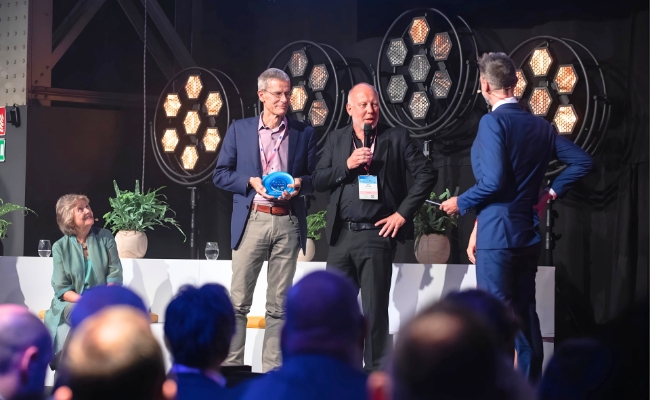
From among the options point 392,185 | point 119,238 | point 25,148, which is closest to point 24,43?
point 25,148

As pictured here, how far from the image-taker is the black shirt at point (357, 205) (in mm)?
3805

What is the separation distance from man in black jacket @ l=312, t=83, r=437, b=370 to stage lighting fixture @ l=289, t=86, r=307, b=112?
7.63 feet

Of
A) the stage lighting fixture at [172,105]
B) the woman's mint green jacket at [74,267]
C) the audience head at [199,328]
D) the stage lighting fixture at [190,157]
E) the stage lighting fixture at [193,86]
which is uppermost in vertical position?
the stage lighting fixture at [193,86]

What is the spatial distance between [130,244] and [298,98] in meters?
1.88

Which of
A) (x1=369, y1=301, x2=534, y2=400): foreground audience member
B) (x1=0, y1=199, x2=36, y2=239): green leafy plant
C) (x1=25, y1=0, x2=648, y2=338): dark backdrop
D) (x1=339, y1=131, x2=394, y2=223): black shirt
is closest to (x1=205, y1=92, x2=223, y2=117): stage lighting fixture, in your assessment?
(x1=25, y1=0, x2=648, y2=338): dark backdrop

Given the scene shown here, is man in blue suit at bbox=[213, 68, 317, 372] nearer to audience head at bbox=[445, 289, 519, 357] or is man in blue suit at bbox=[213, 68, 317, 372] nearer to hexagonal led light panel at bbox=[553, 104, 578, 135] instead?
hexagonal led light panel at bbox=[553, 104, 578, 135]

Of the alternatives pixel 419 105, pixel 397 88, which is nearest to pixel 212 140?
pixel 397 88

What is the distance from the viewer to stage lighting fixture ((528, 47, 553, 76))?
5.26 metres

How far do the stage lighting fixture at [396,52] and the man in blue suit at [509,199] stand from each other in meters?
2.32

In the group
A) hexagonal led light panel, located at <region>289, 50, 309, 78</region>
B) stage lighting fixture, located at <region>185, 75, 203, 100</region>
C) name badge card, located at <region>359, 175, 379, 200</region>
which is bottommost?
name badge card, located at <region>359, 175, 379, 200</region>

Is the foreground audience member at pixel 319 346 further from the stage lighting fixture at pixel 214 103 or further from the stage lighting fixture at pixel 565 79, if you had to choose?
the stage lighting fixture at pixel 214 103

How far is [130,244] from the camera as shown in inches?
208

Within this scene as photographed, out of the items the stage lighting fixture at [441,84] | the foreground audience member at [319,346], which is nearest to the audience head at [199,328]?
the foreground audience member at [319,346]

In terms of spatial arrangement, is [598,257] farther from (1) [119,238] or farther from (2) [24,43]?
(2) [24,43]
